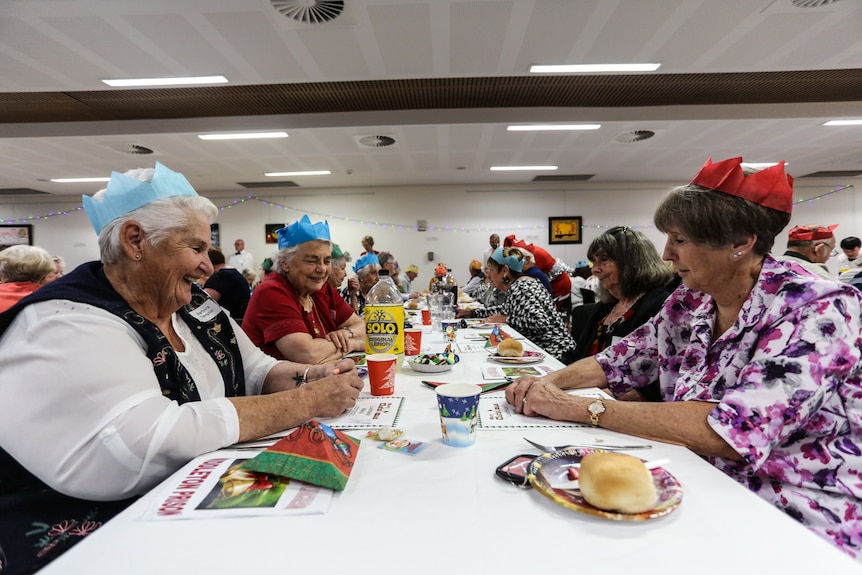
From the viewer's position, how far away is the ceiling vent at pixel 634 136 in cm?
650

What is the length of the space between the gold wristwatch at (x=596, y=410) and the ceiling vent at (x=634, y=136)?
257 inches

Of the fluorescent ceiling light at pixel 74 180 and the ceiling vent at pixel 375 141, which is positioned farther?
the fluorescent ceiling light at pixel 74 180

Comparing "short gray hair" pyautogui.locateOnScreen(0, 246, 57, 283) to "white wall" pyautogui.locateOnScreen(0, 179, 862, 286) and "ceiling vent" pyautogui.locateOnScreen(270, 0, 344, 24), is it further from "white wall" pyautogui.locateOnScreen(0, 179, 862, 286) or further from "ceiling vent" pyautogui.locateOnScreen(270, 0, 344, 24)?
"white wall" pyautogui.locateOnScreen(0, 179, 862, 286)

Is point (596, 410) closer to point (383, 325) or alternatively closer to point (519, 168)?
point (383, 325)

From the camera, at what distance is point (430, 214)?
34.6 feet

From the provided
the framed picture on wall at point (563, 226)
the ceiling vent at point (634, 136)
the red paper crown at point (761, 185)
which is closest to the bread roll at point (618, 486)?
the red paper crown at point (761, 185)

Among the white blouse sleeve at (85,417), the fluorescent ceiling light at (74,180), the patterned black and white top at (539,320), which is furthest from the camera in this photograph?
the fluorescent ceiling light at (74,180)

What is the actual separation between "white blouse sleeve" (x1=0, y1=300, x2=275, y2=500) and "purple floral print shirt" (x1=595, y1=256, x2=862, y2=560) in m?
1.13

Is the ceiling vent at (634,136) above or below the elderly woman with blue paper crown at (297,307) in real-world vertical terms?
above

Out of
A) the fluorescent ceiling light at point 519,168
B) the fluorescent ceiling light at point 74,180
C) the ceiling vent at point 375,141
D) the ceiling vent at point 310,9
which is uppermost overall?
the ceiling vent at point 310,9

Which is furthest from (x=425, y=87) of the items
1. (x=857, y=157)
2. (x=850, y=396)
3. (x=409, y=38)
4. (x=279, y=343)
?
(x=857, y=157)

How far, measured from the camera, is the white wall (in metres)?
10.4

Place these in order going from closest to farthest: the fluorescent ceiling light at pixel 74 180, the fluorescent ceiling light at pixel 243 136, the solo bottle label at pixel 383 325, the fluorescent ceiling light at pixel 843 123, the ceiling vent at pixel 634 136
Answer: the solo bottle label at pixel 383 325 → the fluorescent ceiling light at pixel 843 123 → the fluorescent ceiling light at pixel 243 136 → the ceiling vent at pixel 634 136 → the fluorescent ceiling light at pixel 74 180

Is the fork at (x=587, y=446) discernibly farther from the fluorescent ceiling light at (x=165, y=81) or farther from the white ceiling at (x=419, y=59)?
the fluorescent ceiling light at (x=165, y=81)
